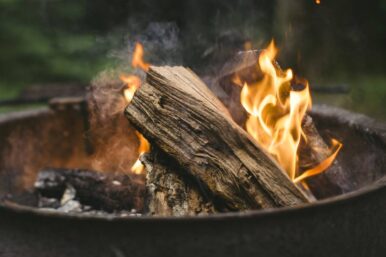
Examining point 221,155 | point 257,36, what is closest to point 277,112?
point 221,155

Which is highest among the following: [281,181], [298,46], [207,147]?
[298,46]

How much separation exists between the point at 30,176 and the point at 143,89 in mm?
1278

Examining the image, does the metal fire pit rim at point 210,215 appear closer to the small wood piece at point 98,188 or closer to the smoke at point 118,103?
the small wood piece at point 98,188

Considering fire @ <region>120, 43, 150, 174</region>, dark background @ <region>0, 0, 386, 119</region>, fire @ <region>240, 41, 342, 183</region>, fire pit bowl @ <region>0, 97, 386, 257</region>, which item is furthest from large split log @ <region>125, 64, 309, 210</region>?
dark background @ <region>0, 0, 386, 119</region>

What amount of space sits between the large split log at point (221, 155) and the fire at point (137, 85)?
0.54 metres

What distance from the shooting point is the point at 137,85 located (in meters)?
2.66

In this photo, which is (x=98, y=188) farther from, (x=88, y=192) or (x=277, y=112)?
(x=277, y=112)

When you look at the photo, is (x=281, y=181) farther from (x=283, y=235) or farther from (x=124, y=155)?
(x=124, y=155)

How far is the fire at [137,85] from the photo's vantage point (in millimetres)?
2520

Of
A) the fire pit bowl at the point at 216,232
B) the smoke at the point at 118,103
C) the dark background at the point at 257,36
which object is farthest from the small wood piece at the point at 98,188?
the dark background at the point at 257,36

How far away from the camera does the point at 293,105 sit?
2.27 meters

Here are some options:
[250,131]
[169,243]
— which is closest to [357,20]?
[250,131]

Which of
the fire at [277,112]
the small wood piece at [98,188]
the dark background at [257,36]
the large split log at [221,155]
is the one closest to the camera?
the large split log at [221,155]

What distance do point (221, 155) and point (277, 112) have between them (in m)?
0.54
